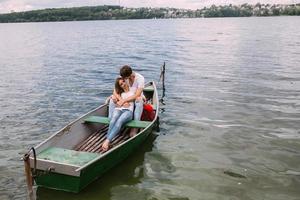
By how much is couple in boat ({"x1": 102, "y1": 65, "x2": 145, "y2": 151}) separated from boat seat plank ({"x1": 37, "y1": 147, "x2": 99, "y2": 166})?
217 cm

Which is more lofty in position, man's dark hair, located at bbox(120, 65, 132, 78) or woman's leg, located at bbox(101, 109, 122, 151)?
man's dark hair, located at bbox(120, 65, 132, 78)

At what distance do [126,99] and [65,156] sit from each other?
3292mm

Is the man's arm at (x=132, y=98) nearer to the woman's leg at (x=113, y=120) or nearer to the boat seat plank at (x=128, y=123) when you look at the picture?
the woman's leg at (x=113, y=120)

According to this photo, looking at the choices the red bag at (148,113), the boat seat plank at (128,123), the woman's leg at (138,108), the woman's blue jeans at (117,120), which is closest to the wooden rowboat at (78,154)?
the boat seat plank at (128,123)

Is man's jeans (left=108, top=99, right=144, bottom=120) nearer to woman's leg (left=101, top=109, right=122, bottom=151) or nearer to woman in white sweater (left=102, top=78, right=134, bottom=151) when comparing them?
woman in white sweater (left=102, top=78, right=134, bottom=151)

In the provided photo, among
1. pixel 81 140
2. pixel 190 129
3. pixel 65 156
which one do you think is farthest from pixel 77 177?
pixel 190 129

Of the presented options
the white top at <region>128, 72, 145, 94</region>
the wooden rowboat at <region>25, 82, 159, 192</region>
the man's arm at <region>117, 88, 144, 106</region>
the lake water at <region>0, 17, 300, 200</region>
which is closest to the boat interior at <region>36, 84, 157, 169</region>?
the wooden rowboat at <region>25, 82, 159, 192</region>

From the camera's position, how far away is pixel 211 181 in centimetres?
1056

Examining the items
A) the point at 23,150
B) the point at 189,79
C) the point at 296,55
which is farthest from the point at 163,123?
the point at 296,55

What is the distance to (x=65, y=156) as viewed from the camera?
9703 millimetres

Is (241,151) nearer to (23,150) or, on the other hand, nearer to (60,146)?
(60,146)

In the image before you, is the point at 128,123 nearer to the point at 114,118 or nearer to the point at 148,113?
the point at 114,118

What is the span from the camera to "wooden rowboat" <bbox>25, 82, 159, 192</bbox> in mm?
8945

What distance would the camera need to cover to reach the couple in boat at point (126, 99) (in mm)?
12000
